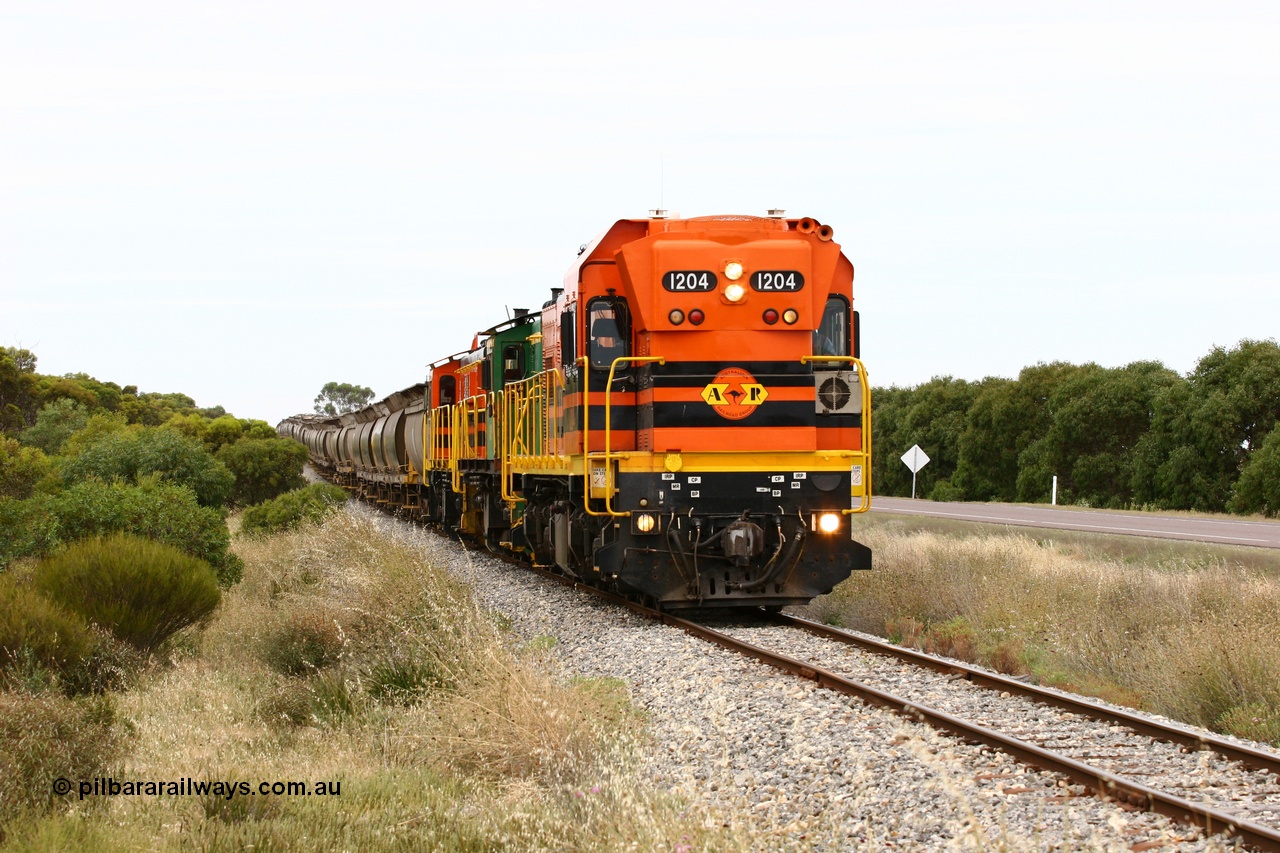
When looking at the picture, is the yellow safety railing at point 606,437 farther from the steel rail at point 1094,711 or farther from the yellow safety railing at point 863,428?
the steel rail at point 1094,711

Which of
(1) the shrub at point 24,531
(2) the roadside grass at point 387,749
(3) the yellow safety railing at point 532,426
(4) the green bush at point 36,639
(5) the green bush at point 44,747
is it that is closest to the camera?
(2) the roadside grass at point 387,749

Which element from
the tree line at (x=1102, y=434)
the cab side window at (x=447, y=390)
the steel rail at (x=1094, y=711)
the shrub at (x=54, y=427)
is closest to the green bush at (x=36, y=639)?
the steel rail at (x=1094, y=711)

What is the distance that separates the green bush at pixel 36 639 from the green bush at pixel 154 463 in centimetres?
1582

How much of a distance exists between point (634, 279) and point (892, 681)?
16.1ft

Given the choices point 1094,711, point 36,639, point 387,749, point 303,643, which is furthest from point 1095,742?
point 36,639

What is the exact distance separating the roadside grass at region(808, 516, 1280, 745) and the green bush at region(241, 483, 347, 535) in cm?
1276

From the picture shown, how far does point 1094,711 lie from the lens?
8.02m

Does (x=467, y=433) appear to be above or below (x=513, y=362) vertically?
below

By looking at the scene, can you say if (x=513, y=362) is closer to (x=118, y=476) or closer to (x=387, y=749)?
(x=118, y=476)

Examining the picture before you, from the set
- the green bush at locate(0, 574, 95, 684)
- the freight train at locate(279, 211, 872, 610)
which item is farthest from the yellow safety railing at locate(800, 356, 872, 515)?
the green bush at locate(0, 574, 95, 684)

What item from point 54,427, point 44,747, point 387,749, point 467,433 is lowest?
point 387,749

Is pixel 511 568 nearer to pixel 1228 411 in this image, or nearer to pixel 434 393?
pixel 434 393

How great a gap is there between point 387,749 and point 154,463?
68.3 feet

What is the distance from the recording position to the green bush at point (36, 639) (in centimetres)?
920
